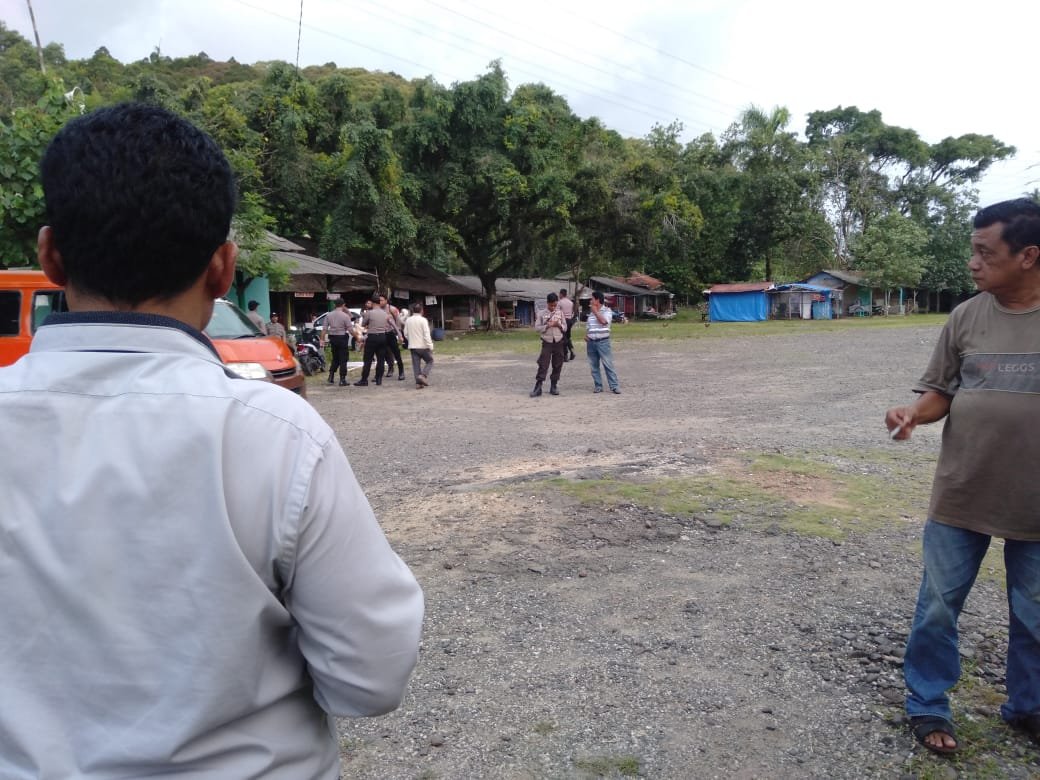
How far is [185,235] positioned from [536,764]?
2.28 meters

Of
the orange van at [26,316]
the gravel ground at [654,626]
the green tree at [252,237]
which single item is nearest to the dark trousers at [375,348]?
the green tree at [252,237]

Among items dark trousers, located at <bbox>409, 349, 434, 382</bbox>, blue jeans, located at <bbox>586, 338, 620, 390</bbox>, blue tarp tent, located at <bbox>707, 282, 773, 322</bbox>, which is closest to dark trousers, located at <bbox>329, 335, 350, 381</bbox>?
dark trousers, located at <bbox>409, 349, 434, 382</bbox>

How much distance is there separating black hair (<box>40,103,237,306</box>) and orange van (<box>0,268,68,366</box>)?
8.99 meters

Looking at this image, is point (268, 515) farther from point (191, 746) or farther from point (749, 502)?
point (749, 502)

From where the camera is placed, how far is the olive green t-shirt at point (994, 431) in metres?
2.62

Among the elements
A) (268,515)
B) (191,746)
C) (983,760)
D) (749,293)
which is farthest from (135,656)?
(749,293)

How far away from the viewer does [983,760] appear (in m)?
2.74

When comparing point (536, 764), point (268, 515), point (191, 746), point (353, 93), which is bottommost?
point (536, 764)

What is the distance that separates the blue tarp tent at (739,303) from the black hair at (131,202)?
5185 cm

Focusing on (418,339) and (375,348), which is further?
(375,348)

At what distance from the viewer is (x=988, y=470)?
8.76ft

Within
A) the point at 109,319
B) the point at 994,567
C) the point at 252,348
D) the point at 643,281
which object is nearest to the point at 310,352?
the point at 252,348

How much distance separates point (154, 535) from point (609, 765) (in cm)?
216

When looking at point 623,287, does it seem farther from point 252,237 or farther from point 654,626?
point 654,626
